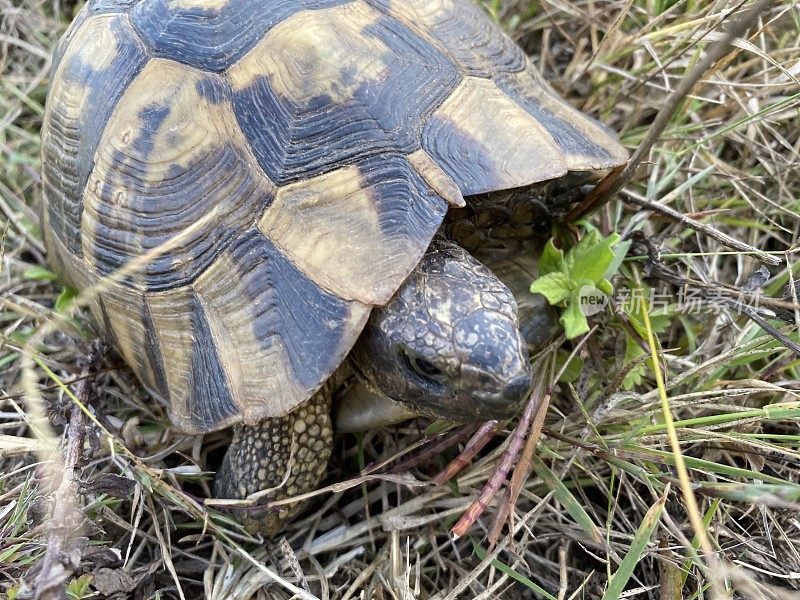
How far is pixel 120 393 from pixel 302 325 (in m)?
0.97

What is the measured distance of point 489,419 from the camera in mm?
1521

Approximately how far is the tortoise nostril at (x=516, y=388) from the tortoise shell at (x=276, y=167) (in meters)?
0.34

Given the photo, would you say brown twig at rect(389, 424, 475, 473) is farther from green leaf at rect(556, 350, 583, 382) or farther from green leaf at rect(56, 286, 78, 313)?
green leaf at rect(56, 286, 78, 313)

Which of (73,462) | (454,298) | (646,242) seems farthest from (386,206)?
(73,462)

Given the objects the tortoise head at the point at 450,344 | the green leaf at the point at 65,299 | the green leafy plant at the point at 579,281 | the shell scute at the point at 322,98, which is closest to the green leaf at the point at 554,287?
the green leafy plant at the point at 579,281

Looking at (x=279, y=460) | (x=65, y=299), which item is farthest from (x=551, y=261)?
(x=65, y=299)

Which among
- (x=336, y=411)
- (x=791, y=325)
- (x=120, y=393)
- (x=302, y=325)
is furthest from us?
(x=120, y=393)

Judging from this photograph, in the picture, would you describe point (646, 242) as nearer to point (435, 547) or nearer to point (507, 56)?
point (507, 56)

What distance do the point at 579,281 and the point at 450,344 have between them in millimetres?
Result: 504

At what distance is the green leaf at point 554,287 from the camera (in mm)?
1706

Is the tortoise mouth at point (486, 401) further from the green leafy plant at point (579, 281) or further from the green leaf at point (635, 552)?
the green leaf at point (635, 552)

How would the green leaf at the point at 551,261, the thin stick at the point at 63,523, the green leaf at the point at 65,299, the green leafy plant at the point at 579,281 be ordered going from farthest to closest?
the green leaf at the point at 65,299
the green leaf at the point at 551,261
the green leafy plant at the point at 579,281
the thin stick at the point at 63,523

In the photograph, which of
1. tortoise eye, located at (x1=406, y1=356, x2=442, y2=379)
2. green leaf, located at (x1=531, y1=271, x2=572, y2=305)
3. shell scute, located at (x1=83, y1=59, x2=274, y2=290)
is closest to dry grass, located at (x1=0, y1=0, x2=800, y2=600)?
green leaf, located at (x1=531, y1=271, x2=572, y2=305)

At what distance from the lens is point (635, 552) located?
4.74 feet
